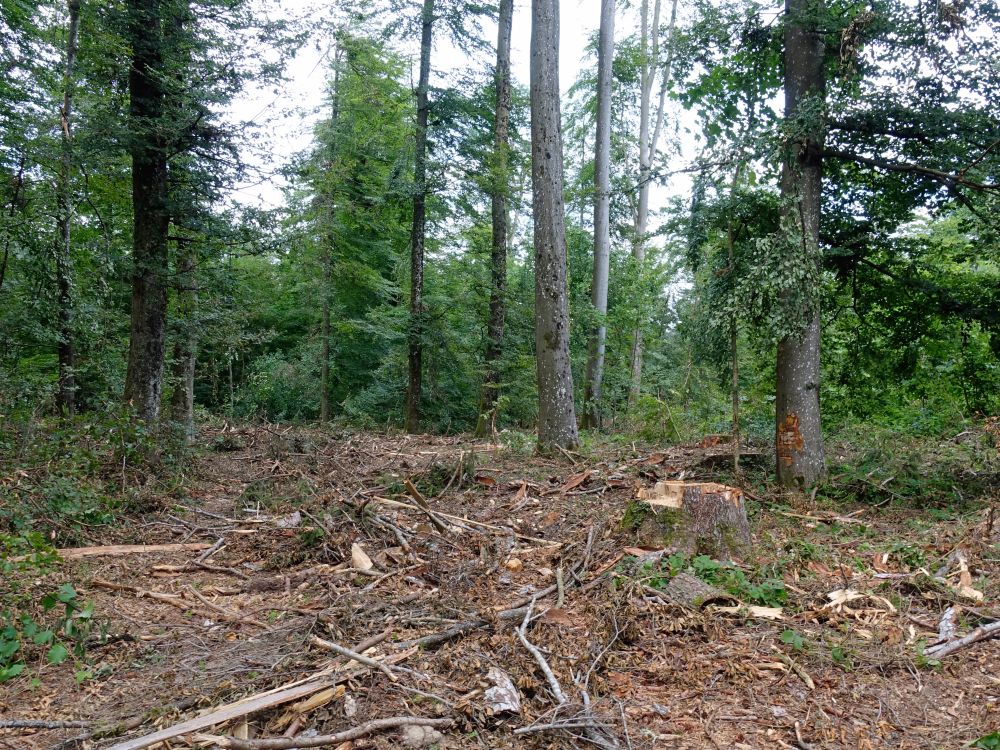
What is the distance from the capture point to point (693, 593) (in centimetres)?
445

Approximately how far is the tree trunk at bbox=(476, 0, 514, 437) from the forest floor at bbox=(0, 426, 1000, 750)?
7.00m

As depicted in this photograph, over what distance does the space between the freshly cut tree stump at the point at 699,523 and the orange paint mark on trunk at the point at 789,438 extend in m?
2.42

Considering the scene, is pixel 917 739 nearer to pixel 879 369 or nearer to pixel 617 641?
pixel 617 641

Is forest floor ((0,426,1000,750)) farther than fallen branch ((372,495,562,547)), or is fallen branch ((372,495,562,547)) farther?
fallen branch ((372,495,562,547))

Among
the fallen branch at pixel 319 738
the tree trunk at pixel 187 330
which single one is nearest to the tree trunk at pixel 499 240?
the tree trunk at pixel 187 330

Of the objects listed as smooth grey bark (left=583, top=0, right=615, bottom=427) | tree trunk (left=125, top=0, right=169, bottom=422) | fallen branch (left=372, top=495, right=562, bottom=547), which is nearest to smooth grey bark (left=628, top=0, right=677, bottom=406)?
smooth grey bark (left=583, top=0, right=615, bottom=427)

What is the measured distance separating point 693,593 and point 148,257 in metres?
8.24

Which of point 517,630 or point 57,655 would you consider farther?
point 517,630

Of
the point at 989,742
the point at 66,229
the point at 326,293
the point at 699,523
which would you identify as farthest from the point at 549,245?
the point at 326,293

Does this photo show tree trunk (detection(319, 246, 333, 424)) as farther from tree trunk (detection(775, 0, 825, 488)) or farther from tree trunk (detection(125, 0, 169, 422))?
tree trunk (detection(775, 0, 825, 488))

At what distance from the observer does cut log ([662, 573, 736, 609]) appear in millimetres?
4359

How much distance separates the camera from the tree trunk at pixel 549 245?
9430mm

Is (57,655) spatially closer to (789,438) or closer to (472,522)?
(472,522)

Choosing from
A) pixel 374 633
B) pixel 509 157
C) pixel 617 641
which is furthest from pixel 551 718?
pixel 509 157
